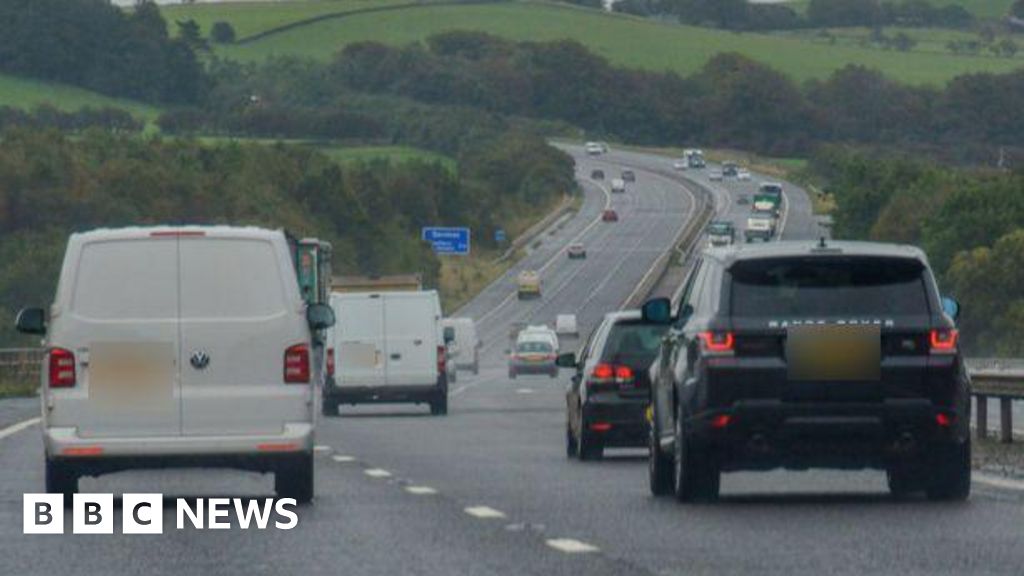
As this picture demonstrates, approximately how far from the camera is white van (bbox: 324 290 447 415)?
158 ft

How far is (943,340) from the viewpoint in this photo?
20.1 meters

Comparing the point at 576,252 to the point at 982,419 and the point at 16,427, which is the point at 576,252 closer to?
the point at 16,427

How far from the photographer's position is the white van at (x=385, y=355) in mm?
48031

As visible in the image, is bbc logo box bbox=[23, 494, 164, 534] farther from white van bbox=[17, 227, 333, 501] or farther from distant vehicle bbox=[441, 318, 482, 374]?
distant vehicle bbox=[441, 318, 482, 374]

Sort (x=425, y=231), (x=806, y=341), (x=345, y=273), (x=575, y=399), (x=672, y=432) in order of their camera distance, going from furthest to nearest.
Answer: (x=345, y=273) < (x=425, y=231) < (x=575, y=399) < (x=672, y=432) < (x=806, y=341)

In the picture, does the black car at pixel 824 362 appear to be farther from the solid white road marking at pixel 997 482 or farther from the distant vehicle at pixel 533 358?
the distant vehicle at pixel 533 358

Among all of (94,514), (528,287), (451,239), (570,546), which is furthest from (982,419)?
(528,287)

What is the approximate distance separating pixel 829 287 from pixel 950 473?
167 cm

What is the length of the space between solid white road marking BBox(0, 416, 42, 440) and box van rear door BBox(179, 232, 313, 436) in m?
15.3

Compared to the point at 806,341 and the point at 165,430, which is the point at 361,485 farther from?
the point at 806,341

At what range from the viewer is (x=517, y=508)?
2084 centimetres

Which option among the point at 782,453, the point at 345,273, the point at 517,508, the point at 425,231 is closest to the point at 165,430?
the point at 517,508

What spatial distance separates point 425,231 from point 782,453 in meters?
112

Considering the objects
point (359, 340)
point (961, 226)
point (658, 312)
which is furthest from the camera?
point (961, 226)
